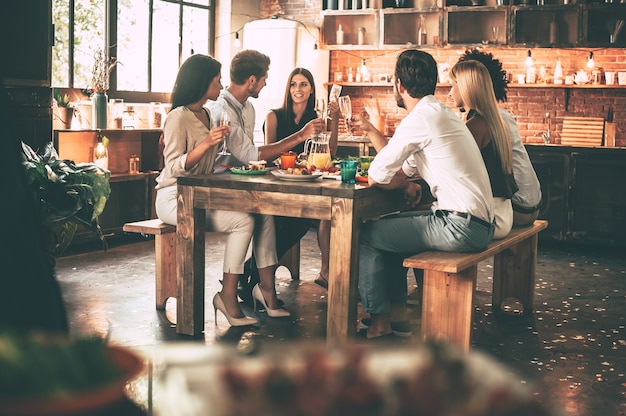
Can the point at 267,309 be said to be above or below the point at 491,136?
below

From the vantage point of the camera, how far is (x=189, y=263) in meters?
3.97

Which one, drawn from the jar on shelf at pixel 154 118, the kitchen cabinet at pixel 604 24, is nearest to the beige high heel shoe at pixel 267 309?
the jar on shelf at pixel 154 118

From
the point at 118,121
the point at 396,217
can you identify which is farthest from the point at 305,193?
the point at 118,121

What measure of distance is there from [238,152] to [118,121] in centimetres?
256

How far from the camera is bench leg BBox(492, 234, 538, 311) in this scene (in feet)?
15.7

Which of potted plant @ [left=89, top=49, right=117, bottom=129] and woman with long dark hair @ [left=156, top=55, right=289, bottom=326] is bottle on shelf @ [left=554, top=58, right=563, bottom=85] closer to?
potted plant @ [left=89, top=49, right=117, bottom=129]

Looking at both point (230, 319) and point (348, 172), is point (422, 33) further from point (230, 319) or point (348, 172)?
point (230, 319)

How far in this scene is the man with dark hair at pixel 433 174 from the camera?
147 inches

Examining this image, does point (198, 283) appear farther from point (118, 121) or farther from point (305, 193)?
point (118, 121)

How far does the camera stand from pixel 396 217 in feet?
13.3

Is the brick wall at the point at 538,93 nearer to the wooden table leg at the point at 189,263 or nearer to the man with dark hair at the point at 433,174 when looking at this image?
the man with dark hair at the point at 433,174

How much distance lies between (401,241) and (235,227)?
860 mm

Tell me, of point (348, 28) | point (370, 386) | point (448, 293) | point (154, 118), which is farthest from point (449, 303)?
point (348, 28)

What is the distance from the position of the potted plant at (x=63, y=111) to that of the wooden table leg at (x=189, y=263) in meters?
2.83
